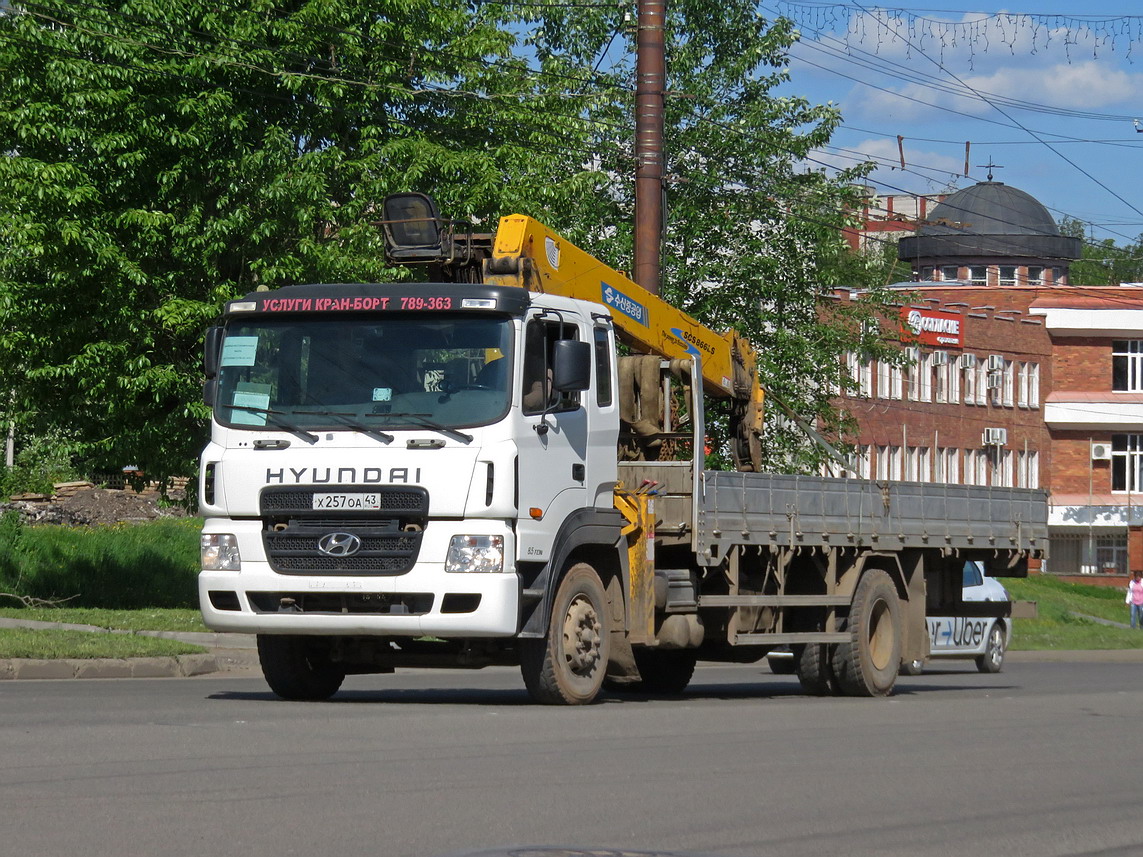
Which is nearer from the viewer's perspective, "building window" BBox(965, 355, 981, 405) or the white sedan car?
the white sedan car

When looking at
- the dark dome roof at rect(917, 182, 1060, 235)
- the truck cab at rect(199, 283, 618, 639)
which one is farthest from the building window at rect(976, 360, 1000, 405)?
the truck cab at rect(199, 283, 618, 639)

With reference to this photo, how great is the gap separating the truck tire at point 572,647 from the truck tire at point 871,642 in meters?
3.60

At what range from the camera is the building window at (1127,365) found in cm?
7512

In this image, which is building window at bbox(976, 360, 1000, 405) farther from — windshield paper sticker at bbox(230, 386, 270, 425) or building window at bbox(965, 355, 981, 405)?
windshield paper sticker at bbox(230, 386, 270, 425)

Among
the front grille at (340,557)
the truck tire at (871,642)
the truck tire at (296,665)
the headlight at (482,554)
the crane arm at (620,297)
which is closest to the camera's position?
the headlight at (482,554)

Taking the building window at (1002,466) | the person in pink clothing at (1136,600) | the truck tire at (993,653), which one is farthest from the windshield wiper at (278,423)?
the building window at (1002,466)

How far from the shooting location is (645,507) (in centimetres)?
1377

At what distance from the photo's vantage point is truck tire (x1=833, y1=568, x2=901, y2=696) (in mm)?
15898

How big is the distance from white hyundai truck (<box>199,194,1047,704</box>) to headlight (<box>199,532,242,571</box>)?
1 cm

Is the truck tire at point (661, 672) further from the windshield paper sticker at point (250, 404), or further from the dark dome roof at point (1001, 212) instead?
the dark dome roof at point (1001, 212)

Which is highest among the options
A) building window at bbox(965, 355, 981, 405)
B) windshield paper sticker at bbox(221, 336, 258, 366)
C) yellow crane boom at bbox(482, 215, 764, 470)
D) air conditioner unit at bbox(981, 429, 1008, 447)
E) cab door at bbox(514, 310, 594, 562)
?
building window at bbox(965, 355, 981, 405)

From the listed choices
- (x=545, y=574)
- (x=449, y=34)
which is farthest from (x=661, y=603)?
(x=449, y=34)

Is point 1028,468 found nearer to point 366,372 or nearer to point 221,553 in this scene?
point 366,372

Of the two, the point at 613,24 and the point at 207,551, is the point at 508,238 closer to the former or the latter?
the point at 207,551
